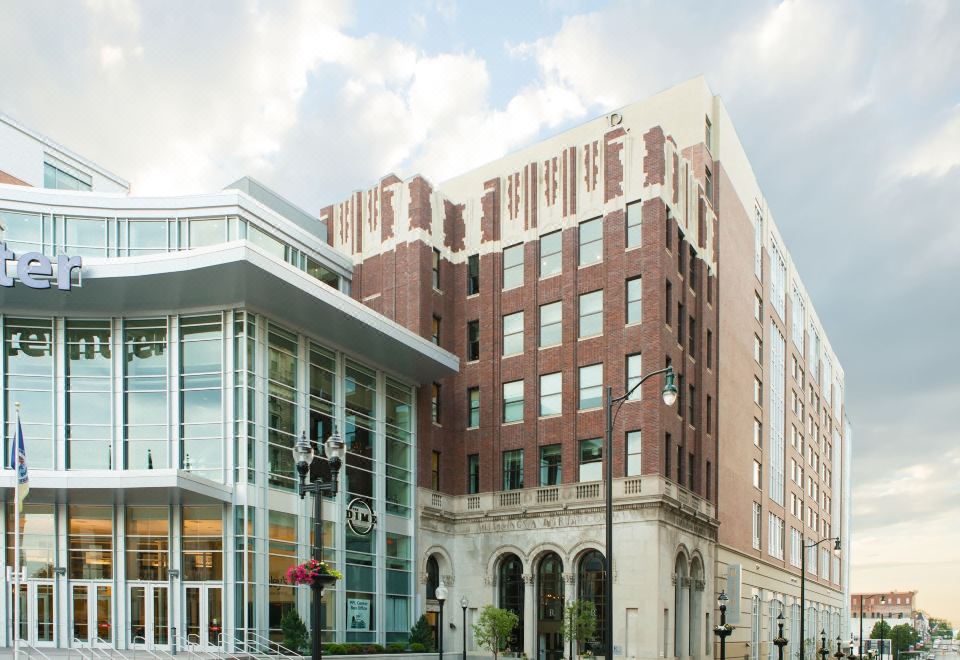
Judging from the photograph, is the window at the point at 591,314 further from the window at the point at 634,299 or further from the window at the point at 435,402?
the window at the point at 435,402

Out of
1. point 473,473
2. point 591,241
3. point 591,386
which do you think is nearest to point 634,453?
point 591,386

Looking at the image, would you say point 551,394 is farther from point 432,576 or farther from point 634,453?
point 432,576

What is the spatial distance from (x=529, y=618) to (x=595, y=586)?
4.04 metres

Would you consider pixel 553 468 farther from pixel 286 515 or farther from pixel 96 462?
pixel 96 462

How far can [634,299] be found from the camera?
156ft

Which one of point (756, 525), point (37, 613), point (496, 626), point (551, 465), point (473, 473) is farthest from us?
point (756, 525)

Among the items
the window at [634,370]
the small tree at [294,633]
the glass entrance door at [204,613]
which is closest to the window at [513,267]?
the window at [634,370]

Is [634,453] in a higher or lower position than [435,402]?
lower

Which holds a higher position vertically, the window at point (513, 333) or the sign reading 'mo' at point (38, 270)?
the sign reading 'mo' at point (38, 270)

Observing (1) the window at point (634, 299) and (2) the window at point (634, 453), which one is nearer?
(2) the window at point (634, 453)

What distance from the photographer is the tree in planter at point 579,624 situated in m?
43.1

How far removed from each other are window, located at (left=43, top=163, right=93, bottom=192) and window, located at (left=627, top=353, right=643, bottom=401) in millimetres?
32042

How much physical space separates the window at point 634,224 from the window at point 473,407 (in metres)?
11.5

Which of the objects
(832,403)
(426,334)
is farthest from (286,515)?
(832,403)
